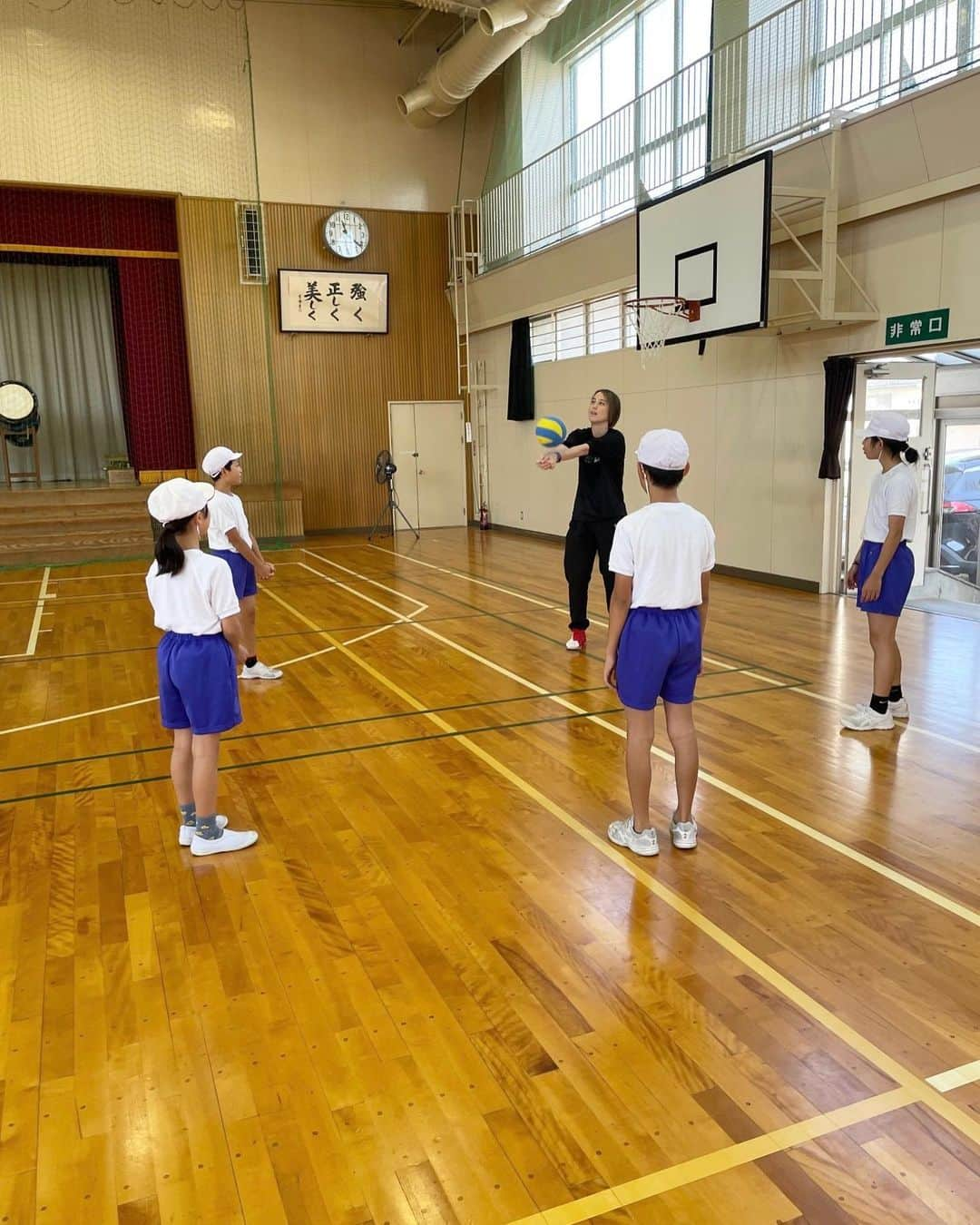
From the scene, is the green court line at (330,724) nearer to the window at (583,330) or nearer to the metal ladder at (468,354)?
the window at (583,330)

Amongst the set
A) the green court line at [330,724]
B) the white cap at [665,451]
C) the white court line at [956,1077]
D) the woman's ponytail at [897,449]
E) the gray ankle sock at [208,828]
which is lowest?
the green court line at [330,724]

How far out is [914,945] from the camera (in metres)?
2.87

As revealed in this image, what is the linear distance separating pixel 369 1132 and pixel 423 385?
1453 cm

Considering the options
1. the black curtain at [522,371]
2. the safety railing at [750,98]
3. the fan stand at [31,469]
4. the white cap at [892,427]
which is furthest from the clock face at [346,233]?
the white cap at [892,427]

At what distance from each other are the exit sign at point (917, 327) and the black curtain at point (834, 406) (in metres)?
0.49

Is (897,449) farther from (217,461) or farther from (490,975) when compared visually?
(217,461)

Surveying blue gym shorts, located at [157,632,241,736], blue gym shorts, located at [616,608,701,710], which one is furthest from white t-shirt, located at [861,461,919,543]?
blue gym shorts, located at [157,632,241,736]

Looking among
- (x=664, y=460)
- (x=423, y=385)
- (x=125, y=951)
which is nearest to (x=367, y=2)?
(x=423, y=385)

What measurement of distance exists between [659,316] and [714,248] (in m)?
1.19

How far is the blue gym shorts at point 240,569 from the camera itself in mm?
5363

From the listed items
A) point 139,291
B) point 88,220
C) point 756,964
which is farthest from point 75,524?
point 756,964

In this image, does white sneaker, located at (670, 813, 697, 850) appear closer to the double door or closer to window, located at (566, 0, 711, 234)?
window, located at (566, 0, 711, 234)

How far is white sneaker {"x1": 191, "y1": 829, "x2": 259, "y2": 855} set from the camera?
3.61 meters

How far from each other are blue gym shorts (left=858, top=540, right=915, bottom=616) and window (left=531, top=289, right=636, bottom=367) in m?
7.18
